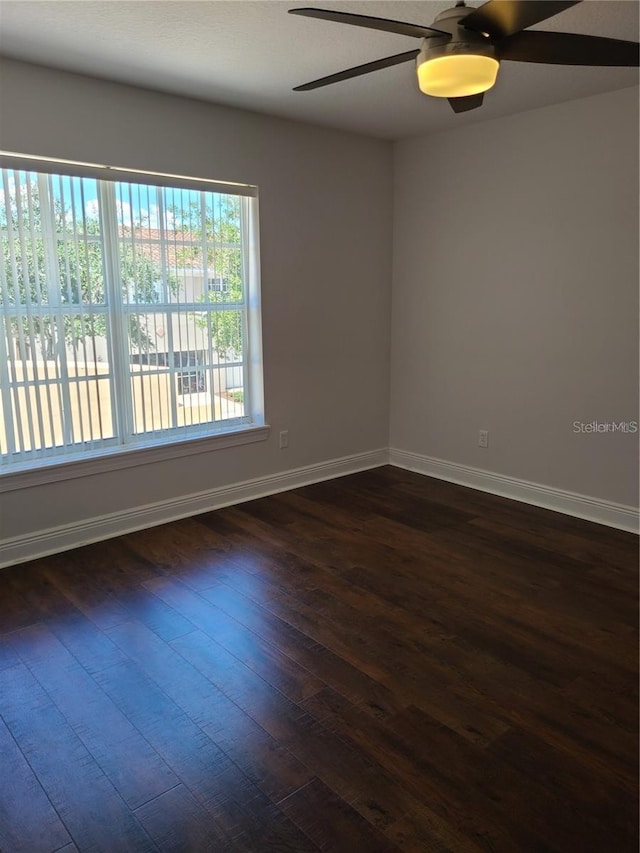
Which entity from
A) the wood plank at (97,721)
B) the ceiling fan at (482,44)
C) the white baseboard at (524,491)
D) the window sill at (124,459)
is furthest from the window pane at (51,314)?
the white baseboard at (524,491)

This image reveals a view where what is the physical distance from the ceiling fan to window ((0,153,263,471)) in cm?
189

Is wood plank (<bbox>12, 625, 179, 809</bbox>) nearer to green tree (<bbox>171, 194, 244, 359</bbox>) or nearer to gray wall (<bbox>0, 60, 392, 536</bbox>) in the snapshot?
Answer: gray wall (<bbox>0, 60, 392, 536</bbox>)

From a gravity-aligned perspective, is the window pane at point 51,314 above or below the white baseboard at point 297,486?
above

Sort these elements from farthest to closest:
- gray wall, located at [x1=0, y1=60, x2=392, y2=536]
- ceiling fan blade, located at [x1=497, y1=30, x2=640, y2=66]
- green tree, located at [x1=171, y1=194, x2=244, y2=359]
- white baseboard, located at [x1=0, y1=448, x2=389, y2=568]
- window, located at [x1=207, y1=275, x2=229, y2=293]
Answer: window, located at [x1=207, y1=275, x2=229, y2=293]
green tree, located at [x1=171, y1=194, x2=244, y2=359]
white baseboard, located at [x1=0, y1=448, x2=389, y2=568]
gray wall, located at [x1=0, y1=60, x2=392, y2=536]
ceiling fan blade, located at [x1=497, y1=30, x2=640, y2=66]


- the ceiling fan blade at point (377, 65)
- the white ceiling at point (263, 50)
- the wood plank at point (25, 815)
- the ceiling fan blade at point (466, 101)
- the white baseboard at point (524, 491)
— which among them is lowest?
the wood plank at point (25, 815)

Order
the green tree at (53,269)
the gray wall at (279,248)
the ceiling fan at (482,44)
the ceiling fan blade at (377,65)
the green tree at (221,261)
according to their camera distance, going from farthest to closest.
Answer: the green tree at (221,261) < the gray wall at (279,248) < the green tree at (53,269) < the ceiling fan blade at (377,65) < the ceiling fan at (482,44)

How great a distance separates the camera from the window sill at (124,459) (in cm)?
319

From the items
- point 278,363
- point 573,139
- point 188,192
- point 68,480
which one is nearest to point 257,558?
point 68,480

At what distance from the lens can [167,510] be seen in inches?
150

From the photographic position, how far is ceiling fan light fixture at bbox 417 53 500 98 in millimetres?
1804

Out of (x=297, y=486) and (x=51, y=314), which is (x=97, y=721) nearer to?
(x=51, y=314)

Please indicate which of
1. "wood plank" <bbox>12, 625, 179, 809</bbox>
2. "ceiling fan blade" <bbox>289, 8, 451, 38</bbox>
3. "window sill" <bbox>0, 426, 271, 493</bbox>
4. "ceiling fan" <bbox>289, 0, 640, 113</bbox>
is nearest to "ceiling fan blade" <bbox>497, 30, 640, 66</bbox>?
"ceiling fan" <bbox>289, 0, 640, 113</bbox>

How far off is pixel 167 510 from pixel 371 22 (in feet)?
9.59

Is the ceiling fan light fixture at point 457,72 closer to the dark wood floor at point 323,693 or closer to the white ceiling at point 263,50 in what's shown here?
the white ceiling at point 263,50
